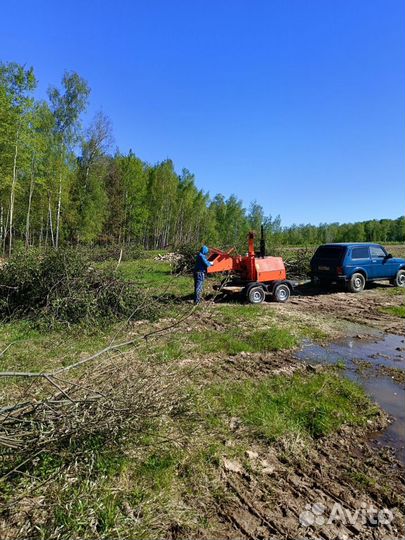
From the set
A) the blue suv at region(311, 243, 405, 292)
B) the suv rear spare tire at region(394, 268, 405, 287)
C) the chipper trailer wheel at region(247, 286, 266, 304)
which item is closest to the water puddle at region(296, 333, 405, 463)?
the chipper trailer wheel at region(247, 286, 266, 304)

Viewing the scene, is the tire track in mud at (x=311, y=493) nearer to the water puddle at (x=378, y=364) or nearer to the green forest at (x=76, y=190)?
the water puddle at (x=378, y=364)

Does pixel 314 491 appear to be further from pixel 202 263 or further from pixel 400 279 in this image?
pixel 400 279

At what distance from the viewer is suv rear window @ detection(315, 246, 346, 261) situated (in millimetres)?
13016

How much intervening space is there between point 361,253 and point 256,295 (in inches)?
207

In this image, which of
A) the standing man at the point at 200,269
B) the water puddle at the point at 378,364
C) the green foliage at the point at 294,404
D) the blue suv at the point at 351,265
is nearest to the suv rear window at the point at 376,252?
the blue suv at the point at 351,265

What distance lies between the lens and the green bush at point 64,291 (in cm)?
793

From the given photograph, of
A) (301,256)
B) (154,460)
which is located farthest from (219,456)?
(301,256)

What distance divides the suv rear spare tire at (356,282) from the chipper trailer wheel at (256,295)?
4.27 m

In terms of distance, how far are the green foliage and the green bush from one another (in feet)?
12.2

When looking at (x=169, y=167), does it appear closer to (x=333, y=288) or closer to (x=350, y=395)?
(x=333, y=288)

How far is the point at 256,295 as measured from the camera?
1091 cm

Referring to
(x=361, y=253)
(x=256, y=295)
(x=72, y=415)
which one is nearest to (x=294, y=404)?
(x=72, y=415)

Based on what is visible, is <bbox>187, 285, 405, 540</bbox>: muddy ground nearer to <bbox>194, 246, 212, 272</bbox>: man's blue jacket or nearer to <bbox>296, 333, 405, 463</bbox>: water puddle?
<bbox>296, 333, 405, 463</bbox>: water puddle

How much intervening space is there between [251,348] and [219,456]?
3.45m
